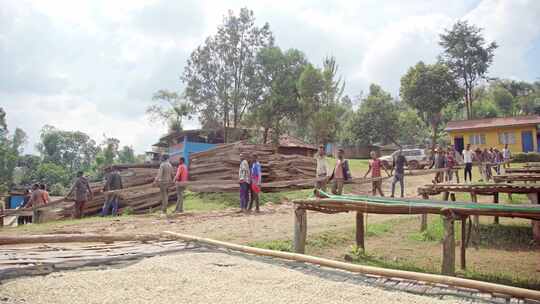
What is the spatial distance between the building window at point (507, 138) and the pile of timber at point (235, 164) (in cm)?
2127

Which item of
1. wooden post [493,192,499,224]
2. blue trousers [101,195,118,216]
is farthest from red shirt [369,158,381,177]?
blue trousers [101,195,118,216]

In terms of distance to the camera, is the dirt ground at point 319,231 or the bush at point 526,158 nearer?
the dirt ground at point 319,231

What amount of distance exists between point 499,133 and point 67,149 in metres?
53.3

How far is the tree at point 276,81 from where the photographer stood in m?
21.9

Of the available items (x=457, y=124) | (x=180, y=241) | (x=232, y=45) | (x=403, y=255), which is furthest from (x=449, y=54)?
(x=180, y=241)

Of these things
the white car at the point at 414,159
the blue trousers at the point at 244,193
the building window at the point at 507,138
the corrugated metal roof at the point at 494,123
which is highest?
the corrugated metal roof at the point at 494,123

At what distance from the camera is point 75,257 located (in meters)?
5.10

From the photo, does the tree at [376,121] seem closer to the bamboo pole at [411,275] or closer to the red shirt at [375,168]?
the red shirt at [375,168]

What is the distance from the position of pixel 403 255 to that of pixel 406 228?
6.87 ft

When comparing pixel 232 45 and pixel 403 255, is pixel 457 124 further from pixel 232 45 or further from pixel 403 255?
pixel 403 255

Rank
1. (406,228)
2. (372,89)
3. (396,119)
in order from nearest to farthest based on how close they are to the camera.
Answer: (406,228), (396,119), (372,89)

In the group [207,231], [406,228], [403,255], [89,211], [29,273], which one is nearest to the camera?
[29,273]

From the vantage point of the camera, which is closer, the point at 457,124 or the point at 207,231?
the point at 207,231

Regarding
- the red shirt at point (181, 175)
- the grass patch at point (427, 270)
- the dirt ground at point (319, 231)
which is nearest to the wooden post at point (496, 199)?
the dirt ground at point (319, 231)
